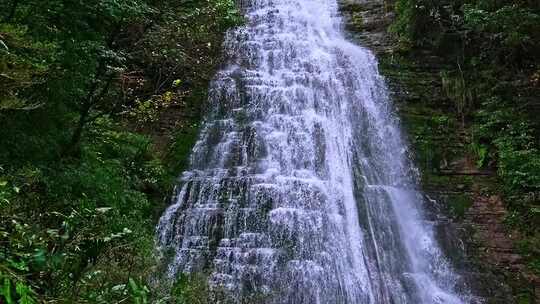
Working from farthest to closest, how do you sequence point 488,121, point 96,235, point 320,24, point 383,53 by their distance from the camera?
1. point 320,24
2. point 383,53
3. point 488,121
4. point 96,235

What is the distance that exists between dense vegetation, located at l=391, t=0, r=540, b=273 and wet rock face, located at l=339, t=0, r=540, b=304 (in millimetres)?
268

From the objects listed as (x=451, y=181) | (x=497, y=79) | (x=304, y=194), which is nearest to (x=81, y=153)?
(x=304, y=194)

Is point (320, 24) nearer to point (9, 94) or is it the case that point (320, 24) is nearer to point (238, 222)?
point (238, 222)

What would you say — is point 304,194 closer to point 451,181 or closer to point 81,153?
point 451,181

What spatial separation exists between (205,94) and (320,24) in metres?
5.82

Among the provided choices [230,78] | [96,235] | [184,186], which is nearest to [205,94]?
[230,78]

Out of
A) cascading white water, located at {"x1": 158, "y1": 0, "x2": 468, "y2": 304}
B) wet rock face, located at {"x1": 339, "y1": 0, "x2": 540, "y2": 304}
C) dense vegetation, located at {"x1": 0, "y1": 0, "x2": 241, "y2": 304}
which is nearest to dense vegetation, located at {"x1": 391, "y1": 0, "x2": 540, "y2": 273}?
wet rock face, located at {"x1": 339, "y1": 0, "x2": 540, "y2": 304}

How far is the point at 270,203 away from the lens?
352 inches

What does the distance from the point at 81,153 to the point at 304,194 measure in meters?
4.25

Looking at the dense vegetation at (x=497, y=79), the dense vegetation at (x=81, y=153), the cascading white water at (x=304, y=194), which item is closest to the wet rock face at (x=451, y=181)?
the dense vegetation at (x=497, y=79)

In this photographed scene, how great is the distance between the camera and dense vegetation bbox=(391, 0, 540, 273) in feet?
31.8

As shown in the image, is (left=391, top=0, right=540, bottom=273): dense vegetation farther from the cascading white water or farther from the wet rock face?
the cascading white water

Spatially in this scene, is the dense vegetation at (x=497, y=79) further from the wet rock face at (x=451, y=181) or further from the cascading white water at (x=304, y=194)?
the cascading white water at (x=304, y=194)

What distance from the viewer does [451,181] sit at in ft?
34.1
